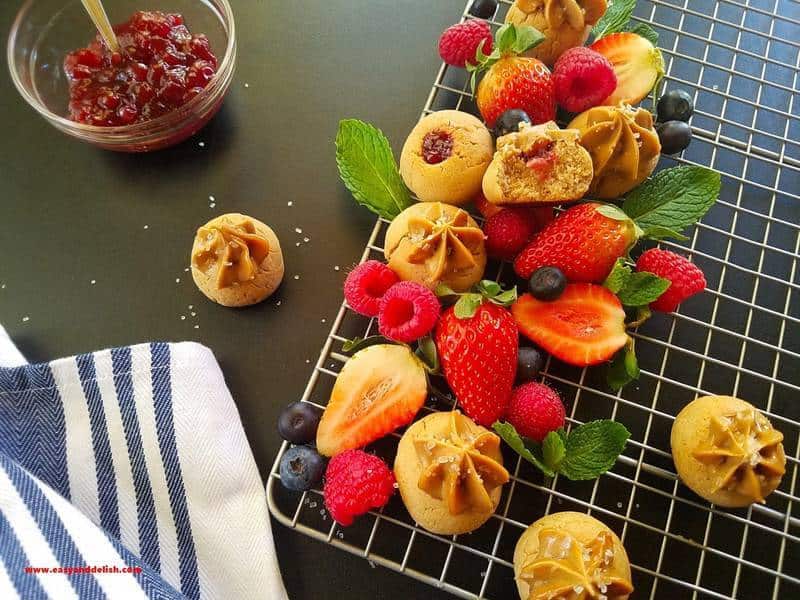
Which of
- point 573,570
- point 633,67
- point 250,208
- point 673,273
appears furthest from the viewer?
point 250,208

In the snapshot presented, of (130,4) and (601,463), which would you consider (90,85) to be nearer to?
(130,4)

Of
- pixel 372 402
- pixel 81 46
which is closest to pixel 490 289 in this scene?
pixel 372 402

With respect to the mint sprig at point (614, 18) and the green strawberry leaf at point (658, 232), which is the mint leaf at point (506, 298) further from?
the mint sprig at point (614, 18)

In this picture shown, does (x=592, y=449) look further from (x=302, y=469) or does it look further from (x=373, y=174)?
(x=373, y=174)

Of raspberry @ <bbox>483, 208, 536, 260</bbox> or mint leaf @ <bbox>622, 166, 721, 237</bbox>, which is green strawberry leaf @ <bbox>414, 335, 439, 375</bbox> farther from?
mint leaf @ <bbox>622, 166, 721, 237</bbox>

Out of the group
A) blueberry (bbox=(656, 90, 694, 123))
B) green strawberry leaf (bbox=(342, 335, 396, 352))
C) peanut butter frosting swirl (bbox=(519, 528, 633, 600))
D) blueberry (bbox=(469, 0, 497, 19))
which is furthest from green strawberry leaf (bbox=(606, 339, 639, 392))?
blueberry (bbox=(469, 0, 497, 19))

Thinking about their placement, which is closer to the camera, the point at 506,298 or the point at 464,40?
the point at 506,298
